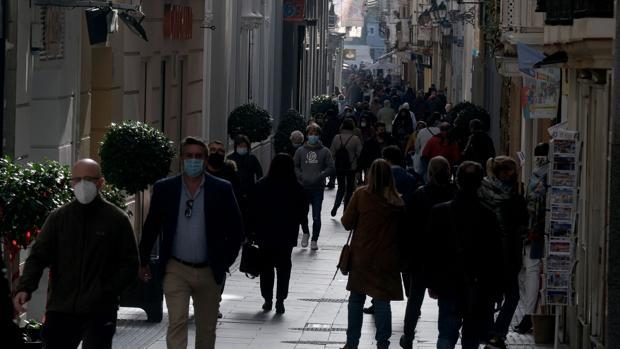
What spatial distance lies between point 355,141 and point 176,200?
56.1ft

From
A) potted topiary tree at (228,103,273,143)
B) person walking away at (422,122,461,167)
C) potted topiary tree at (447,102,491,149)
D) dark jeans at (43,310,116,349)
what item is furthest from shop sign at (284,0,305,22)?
dark jeans at (43,310,116,349)

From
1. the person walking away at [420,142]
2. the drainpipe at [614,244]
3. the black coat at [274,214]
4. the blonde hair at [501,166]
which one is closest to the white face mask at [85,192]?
the drainpipe at [614,244]

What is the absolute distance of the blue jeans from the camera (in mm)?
13969

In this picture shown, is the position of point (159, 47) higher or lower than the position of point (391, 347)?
higher

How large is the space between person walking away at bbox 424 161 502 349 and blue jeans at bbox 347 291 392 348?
1.95 ft

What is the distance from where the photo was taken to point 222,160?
18234mm

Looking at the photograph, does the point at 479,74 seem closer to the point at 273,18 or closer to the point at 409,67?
the point at 273,18

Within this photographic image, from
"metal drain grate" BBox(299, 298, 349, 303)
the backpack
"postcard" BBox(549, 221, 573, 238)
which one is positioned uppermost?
"postcard" BBox(549, 221, 573, 238)

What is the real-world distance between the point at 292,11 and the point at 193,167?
117 feet

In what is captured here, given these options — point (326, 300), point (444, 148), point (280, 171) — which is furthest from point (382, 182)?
point (444, 148)

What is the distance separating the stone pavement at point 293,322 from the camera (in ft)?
49.9

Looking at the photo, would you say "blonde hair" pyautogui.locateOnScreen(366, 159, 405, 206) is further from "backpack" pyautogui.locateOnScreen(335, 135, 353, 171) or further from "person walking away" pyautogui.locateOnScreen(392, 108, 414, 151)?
"person walking away" pyautogui.locateOnScreen(392, 108, 414, 151)

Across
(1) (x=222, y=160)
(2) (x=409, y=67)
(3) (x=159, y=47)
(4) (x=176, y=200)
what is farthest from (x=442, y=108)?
(2) (x=409, y=67)

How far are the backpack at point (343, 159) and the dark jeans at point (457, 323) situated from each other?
49.5ft
